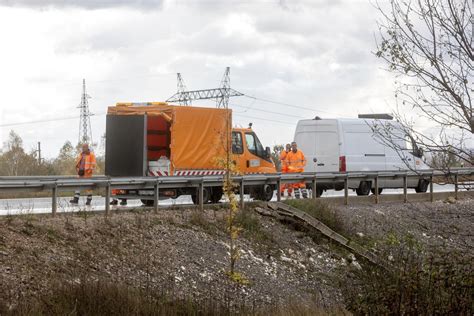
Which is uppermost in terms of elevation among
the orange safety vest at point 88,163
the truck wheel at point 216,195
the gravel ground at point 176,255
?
the orange safety vest at point 88,163

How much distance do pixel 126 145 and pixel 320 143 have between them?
24.5 feet

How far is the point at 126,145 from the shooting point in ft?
78.7

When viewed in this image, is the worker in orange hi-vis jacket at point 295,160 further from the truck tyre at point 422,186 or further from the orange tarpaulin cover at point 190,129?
the truck tyre at point 422,186

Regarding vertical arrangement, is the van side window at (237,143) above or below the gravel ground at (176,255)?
above

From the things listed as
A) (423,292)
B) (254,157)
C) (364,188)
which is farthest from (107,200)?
(364,188)

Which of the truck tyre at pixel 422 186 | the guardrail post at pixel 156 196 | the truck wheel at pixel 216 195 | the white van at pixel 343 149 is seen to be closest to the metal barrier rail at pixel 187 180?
the guardrail post at pixel 156 196

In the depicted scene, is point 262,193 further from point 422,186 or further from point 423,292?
point 423,292

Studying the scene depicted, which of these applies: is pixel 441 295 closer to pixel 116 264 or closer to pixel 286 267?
pixel 116 264

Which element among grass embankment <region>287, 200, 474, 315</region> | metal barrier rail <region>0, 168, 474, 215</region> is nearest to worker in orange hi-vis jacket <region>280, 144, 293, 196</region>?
metal barrier rail <region>0, 168, 474, 215</region>

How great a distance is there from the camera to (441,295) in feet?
36.7

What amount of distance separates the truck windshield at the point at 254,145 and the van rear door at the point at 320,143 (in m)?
3.12

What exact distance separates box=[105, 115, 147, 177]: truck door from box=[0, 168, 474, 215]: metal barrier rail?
11.5 feet

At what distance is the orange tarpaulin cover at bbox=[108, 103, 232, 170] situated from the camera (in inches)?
936

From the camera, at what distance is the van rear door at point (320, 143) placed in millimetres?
28438
